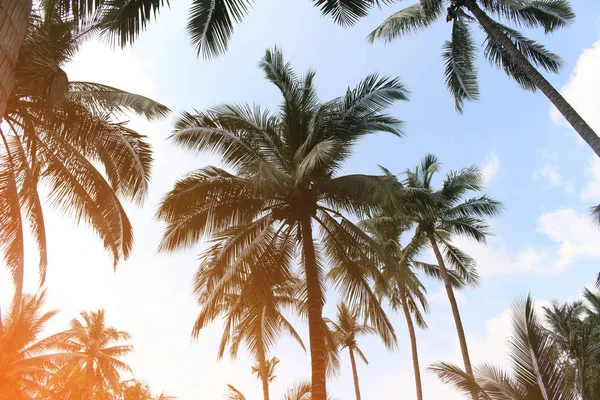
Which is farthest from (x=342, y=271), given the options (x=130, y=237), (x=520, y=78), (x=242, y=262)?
(x=520, y=78)

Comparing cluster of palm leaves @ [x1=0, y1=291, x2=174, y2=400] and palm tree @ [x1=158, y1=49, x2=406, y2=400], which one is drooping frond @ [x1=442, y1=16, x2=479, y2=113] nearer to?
palm tree @ [x1=158, y1=49, x2=406, y2=400]

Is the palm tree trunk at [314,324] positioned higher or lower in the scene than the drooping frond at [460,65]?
lower

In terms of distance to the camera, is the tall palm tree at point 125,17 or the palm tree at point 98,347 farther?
the palm tree at point 98,347

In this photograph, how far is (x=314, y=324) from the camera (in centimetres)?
1070

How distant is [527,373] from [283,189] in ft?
20.5

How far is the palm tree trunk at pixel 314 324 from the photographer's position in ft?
33.0

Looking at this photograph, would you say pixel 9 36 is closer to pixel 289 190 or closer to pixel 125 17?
pixel 125 17

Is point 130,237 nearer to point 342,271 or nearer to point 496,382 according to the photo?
point 342,271

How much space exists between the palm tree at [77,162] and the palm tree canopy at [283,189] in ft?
4.55

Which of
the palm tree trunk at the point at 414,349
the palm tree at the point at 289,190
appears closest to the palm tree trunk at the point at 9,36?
the palm tree at the point at 289,190

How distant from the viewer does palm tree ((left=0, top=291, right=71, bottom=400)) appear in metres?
21.4

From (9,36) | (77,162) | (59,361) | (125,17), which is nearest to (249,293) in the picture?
(77,162)

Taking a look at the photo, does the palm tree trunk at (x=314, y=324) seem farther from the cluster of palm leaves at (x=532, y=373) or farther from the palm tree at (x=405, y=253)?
the palm tree at (x=405, y=253)

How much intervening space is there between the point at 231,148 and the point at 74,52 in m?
4.43
